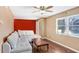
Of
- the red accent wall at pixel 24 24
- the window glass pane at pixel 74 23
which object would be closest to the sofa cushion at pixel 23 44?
the red accent wall at pixel 24 24

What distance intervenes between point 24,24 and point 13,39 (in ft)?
1.34

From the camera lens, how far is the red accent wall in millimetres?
1609

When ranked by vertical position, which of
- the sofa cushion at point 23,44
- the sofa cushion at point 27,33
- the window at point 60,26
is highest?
the window at point 60,26

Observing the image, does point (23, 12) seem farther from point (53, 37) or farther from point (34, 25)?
point (53, 37)

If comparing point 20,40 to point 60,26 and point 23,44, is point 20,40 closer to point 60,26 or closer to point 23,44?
point 23,44

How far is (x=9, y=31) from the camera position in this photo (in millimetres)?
1900

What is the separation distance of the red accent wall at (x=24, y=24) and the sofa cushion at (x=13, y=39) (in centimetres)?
15

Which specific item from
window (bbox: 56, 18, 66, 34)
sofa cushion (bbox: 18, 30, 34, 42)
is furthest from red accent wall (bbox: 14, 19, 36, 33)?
window (bbox: 56, 18, 66, 34)

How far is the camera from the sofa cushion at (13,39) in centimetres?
184

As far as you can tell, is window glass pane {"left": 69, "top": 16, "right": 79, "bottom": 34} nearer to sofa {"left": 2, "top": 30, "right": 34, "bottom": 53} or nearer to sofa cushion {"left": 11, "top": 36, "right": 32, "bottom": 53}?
sofa {"left": 2, "top": 30, "right": 34, "bottom": 53}

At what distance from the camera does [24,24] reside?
5.40 feet

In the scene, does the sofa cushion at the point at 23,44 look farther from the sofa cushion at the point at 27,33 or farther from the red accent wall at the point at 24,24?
the red accent wall at the point at 24,24

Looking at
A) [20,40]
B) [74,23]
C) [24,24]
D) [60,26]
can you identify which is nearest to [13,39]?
[20,40]
